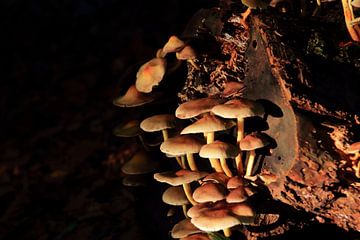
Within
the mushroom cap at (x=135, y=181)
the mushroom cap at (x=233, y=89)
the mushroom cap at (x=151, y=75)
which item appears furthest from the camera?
the mushroom cap at (x=135, y=181)

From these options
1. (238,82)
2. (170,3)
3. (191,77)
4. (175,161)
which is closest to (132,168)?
(175,161)

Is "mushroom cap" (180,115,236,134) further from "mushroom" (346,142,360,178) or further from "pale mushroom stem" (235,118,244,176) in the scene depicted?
"mushroom" (346,142,360,178)

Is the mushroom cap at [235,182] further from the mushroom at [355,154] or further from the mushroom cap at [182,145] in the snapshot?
the mushroom at [355,154]

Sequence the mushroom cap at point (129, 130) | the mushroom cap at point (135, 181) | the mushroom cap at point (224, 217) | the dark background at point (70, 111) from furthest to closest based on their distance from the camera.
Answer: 1. the dark background at point (70, 111)
2. the mushroom cap at point (135, 181)
3. the mushroom cap at point (129, 130)
4. the mushroom cap at point (224, 217)

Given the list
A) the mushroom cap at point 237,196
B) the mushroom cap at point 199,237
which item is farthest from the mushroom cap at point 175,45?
the mushroom cap at point 199,237

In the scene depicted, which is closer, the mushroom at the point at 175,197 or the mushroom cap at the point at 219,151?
the mushroom cap at the point at 219,151

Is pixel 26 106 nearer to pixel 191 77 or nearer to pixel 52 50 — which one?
pixel 52 50

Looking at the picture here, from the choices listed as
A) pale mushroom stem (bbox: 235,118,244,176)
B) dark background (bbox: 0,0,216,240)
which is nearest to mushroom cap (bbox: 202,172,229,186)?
pale mushroom stem (bbox: 235,118,244,176)
